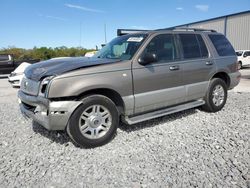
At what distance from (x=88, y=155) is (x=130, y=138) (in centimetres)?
92

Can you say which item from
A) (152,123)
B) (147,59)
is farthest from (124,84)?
(152,123)

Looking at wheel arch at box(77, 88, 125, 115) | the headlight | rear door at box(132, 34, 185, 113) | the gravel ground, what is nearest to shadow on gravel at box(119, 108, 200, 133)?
the gravel ground

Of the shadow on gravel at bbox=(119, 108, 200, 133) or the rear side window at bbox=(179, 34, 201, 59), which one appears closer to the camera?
the shadow on gravel at bbox=(119, 108, 200, 133)

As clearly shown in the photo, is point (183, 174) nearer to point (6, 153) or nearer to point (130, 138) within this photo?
point (130, 138)

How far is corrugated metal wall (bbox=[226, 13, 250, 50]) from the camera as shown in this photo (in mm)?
25094

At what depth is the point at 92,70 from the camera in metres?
3.96

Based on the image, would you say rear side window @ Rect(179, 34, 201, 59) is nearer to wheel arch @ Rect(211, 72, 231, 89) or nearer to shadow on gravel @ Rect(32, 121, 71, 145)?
wheel arch @ Rect(211, 72, 231, 89)

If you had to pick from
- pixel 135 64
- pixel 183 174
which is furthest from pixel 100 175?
pixel 135 64

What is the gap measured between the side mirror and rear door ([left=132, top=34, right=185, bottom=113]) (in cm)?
7

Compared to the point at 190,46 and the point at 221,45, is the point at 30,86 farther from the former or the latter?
the point at 221,45

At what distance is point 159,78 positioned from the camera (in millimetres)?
4668

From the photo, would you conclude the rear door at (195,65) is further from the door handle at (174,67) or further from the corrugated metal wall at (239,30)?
the corrugated metal wall at (239,30)

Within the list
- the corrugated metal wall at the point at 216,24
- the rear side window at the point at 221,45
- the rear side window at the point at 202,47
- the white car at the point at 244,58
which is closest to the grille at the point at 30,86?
the rear side window at the point at 202,47

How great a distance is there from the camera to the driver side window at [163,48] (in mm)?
4721
